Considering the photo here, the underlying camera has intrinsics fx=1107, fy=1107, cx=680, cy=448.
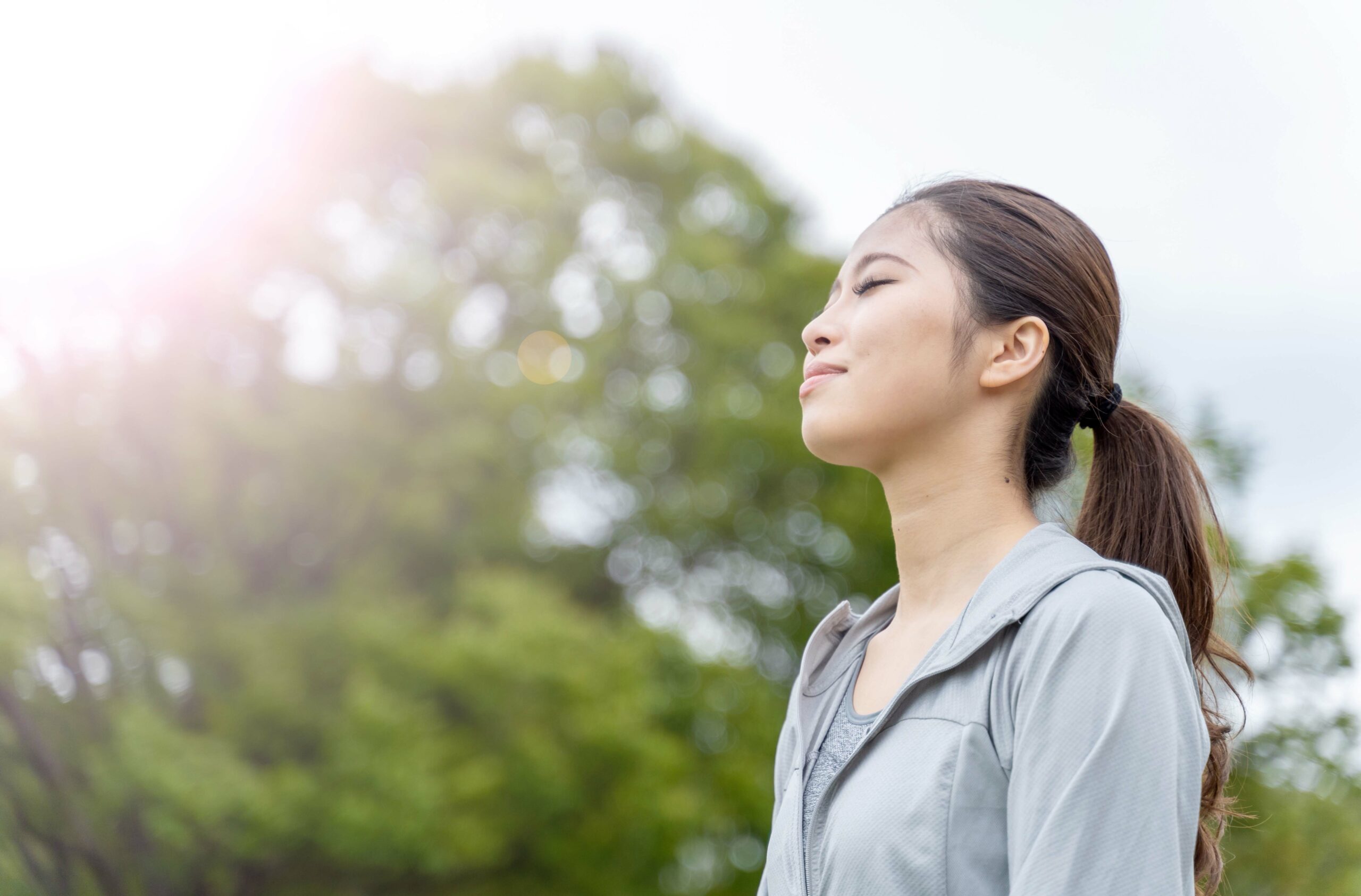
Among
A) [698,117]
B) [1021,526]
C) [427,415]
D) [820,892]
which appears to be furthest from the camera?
[698,117]

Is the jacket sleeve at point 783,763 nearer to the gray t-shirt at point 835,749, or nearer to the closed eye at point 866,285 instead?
the gray t-shirt at point 835,749

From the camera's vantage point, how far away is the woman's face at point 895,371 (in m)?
1.20

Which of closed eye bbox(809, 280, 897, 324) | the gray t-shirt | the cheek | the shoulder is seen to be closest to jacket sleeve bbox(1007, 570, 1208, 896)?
the shoulder

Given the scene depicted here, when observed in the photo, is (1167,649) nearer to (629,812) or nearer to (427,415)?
(629,812)

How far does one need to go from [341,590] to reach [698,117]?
5667 mm

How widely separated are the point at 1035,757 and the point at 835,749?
12.4 inches

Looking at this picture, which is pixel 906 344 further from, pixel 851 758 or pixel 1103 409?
pixel 851 758

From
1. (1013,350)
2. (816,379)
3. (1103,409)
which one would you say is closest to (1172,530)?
(1103,409)

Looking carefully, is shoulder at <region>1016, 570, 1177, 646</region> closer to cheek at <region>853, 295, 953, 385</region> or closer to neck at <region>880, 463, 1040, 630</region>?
neck at <region>880, 463, 1040, 630</region>

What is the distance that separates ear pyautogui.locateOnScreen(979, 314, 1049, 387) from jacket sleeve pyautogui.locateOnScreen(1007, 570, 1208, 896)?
0.31 meters

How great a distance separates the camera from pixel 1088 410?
4.20 ft

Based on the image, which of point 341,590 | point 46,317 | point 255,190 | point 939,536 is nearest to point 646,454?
point 341,590

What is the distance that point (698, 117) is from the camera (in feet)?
33.6

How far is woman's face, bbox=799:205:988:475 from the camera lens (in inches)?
47.3
